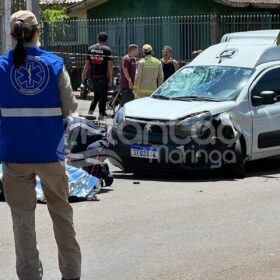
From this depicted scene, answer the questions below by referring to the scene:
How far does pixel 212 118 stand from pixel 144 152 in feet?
3.52

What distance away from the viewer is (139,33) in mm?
24750

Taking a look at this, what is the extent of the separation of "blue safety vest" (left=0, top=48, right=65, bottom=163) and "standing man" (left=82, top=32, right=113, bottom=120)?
471 inches

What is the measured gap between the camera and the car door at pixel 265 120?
1121 cm

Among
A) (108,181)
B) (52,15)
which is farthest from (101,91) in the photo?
(52,15)

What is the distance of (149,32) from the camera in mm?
24922

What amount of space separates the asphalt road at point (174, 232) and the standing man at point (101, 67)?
674cm

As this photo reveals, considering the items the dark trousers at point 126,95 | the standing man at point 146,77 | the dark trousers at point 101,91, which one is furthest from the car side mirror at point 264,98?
the dark trousers at point 101,91

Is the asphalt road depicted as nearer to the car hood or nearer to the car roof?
the car hood

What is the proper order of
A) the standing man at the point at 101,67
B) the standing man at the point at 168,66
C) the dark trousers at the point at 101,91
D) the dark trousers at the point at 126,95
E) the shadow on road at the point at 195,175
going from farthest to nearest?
the dark trousers at the point at 101,91 < the standing man at the point at 101,67 < the dark trousers at the point at 126,95 < the standing man at the point at 168,66 < the shadow on road at the point at 195,175

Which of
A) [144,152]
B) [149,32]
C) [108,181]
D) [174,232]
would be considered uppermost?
[149,32]

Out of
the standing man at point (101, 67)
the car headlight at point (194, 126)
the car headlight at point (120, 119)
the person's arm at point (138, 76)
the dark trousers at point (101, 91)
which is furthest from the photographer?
the dark trousers at point (101, 91)

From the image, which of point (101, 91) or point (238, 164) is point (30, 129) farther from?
point (101, 91)

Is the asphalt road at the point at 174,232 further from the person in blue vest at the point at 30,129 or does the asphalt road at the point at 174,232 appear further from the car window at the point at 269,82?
the car window at the point at 269,82

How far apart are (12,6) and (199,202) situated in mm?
13888
